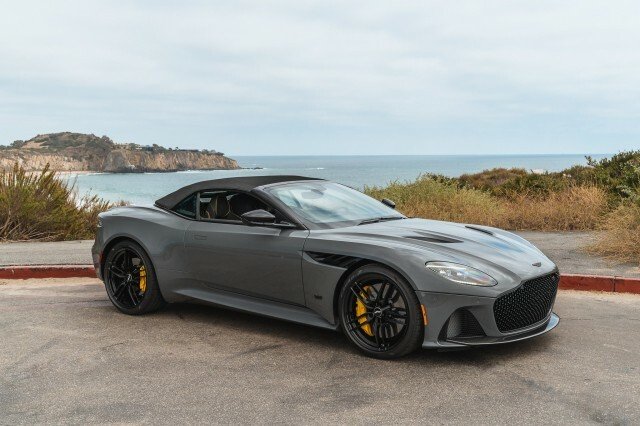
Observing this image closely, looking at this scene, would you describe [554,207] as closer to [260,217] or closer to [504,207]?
[504,207]

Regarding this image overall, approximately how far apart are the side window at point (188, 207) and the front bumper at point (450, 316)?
2.54m

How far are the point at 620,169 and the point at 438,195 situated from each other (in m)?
Answer: 6.26

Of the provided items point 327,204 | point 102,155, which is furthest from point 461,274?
point 102,155

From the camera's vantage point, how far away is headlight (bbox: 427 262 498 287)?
5.07 m

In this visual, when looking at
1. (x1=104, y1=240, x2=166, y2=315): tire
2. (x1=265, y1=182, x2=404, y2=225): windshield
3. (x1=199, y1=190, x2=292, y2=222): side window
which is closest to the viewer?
(x1=265, y1=182, x2=404, y2=225): windshield

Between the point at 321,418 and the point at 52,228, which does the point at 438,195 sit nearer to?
the point at 52,228

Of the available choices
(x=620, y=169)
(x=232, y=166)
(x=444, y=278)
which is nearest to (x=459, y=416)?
(x=444, y=278)

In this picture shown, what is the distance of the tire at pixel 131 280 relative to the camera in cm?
682

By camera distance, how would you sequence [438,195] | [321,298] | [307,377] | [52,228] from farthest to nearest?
[438,195]
[52,228]
[321,298]
[307,377]

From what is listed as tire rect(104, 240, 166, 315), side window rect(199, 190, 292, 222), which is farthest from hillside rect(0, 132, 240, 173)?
side window rect(199, 190, 292, 222)

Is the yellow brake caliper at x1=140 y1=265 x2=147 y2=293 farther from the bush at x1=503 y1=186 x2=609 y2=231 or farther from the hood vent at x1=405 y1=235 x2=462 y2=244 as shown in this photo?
the bush at x1=503 y1=186 x2=609 y2=231

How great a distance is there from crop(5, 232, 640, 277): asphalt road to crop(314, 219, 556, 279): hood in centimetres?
310

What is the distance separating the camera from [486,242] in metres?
5.75

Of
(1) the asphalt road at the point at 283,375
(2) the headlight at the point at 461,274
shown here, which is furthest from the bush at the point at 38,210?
(2) the headlight at the point at 461,274
